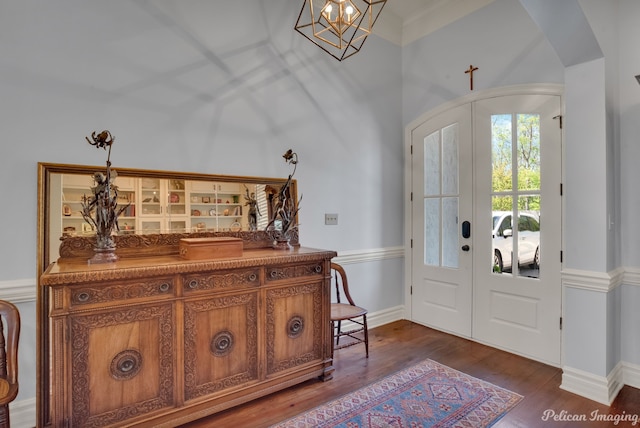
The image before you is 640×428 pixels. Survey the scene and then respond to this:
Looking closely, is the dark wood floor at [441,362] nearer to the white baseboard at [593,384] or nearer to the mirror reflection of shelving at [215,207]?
the white baseboard at [593,384]

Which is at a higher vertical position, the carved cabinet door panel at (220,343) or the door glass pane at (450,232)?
the door glass pane at (450,232)

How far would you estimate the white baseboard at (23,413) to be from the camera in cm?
204

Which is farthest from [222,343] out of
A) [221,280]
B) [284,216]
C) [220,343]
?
[284,216]

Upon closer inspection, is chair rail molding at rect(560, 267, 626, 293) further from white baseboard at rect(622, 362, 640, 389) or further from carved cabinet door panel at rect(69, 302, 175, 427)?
carved cabinet door panel at rect(69, 302, 175, 427)

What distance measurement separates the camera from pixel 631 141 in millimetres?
2619

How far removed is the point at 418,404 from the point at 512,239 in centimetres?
177

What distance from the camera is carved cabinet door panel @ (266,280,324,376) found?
7.86 ft

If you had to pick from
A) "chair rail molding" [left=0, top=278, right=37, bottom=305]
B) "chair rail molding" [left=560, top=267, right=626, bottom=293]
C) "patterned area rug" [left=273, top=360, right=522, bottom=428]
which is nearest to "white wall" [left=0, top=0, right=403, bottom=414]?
"chair rail molding" [left=0, top=278, right=37, bottom=305]

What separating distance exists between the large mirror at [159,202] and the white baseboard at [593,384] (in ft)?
8.45

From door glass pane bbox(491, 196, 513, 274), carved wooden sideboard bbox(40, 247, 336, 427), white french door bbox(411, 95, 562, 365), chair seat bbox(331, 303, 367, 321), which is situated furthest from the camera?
door glass pane bbox(491, 196, 513, 274)

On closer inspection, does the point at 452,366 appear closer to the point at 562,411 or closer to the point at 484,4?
the point at 562,411

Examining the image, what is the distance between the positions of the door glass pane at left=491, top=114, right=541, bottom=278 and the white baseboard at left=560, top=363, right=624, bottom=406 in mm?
831

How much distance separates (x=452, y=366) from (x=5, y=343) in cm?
304

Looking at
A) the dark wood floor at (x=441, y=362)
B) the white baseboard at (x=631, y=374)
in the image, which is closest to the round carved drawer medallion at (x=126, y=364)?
the dark wood floor at (x=441, y=362)
